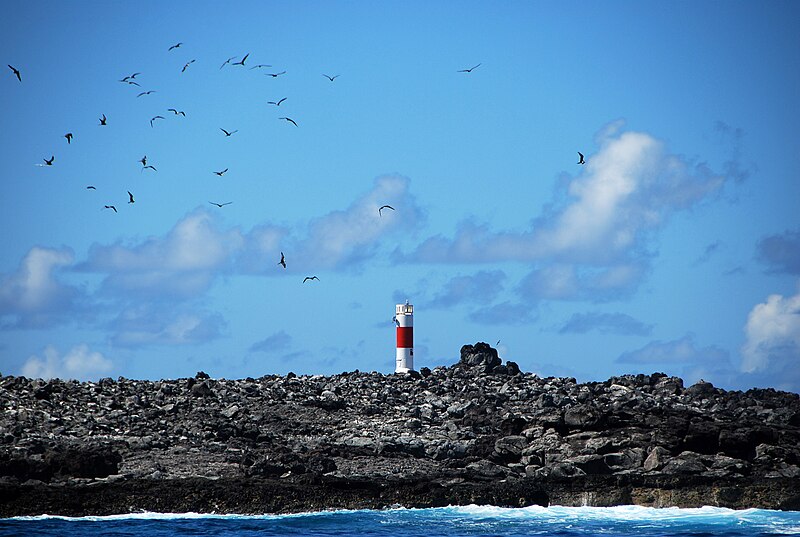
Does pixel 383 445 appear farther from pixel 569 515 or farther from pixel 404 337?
pixel 404 337

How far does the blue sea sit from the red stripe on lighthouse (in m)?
20.9

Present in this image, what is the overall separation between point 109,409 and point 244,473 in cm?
866

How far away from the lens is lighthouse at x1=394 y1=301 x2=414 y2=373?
5228cm

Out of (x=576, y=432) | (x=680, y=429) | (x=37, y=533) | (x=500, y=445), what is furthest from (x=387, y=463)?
(x=37, y=533)

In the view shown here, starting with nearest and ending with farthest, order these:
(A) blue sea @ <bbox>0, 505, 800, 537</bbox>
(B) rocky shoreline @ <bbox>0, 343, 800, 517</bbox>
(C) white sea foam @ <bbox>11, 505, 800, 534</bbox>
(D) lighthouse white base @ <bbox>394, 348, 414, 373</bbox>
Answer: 1. (A) blue sea @ <bbox>0, 505, 800, 537</bbox>
2. (C) white sea foam @ <bbox>11, 505, 800, 534</bbox>
3. (B) rocky shoreline @ <bbox>0, 343, 800, 517</bbox>
4. (D) lighthouse white base @ <bbox>394, 348, 414, 373</bbox>

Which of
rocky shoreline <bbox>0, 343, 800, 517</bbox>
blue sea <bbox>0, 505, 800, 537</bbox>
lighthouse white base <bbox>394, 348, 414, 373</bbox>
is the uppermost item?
lighthouse white base <bbox>394, 348, 414, 373</bbox>

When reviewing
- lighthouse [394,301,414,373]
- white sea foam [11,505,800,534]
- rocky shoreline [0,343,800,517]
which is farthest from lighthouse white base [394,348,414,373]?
white sea foam [11,505,800,534]

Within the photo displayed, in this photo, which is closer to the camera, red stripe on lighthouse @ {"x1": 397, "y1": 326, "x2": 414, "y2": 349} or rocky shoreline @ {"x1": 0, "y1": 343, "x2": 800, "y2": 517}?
rocky shoreline @ {"x1": 0, "y1": 343, "x2": 800, "y2": 517}

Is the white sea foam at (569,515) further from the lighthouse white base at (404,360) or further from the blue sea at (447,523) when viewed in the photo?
the lighthouse white base at (404,360)

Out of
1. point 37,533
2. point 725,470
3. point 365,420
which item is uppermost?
point 365,420

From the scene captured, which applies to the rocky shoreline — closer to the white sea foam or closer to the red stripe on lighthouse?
the white sea foam

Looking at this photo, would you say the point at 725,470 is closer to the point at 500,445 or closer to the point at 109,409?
the point at 500,445

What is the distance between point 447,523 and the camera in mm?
30891

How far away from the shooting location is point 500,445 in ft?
119
